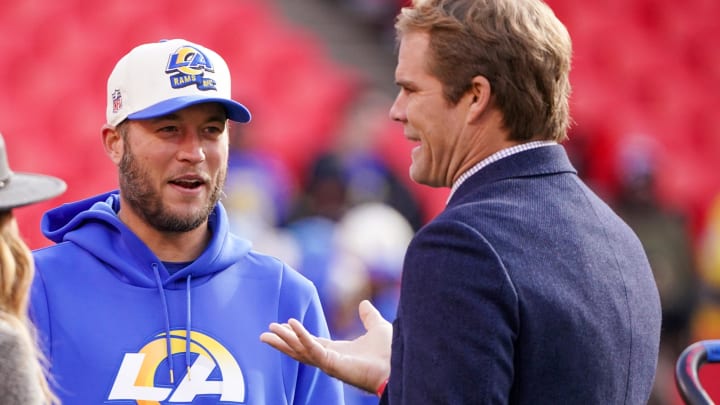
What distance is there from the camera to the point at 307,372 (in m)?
2.88

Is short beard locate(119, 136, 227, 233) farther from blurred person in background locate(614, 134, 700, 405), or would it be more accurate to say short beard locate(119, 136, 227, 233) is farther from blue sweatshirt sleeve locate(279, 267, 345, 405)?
blurred person in background locate(614, 134, 700, 405)

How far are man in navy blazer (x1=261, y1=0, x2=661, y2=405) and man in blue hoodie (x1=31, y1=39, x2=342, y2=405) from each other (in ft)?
1.50

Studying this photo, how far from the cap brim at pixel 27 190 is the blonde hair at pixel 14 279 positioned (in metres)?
0.03

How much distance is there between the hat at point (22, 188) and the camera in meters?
2.30

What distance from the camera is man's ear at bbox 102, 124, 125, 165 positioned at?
2898 millimetres

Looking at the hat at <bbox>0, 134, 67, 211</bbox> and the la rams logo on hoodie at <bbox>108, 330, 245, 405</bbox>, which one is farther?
the la rams logo on hoodie at <bbox>108, 330, 245, 405</bbox>

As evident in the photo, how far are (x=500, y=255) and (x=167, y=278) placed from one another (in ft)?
3.15

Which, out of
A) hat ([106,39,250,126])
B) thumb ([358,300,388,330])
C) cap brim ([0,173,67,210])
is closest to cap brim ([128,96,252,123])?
hat ([106,39,250,126])

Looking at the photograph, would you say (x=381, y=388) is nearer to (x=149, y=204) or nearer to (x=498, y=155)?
(x=498, y=155)

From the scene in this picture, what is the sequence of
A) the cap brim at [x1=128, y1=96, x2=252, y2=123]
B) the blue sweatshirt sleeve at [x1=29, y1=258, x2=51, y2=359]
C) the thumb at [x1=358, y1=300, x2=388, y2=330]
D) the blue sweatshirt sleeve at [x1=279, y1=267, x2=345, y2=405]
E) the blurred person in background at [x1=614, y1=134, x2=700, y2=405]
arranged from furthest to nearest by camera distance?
1. the blurred person in background at [x1=614, y1=134, x2=700, y2=405]
2. the blue sweatshirt sleeve at [x1=279, y1=267, x2=345, y2=405]
3. the cap brim at [x1=128, y1=96, x2=252, y2=123]
4. the blue sweatshirt sleeve at [x1=29, y1=258, x2=51, y2=359]
5. the thumb at [x1=358, y1=300, x2=388, y2=330]

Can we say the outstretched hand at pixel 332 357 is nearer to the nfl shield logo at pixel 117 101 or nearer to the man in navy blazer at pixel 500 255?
the man in navy blazer at pixel 500 255

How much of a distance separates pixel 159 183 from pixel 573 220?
3.32 ft

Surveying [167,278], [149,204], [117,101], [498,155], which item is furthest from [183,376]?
[498,155]

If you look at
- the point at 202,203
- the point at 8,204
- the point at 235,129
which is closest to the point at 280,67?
the point at 235,129
